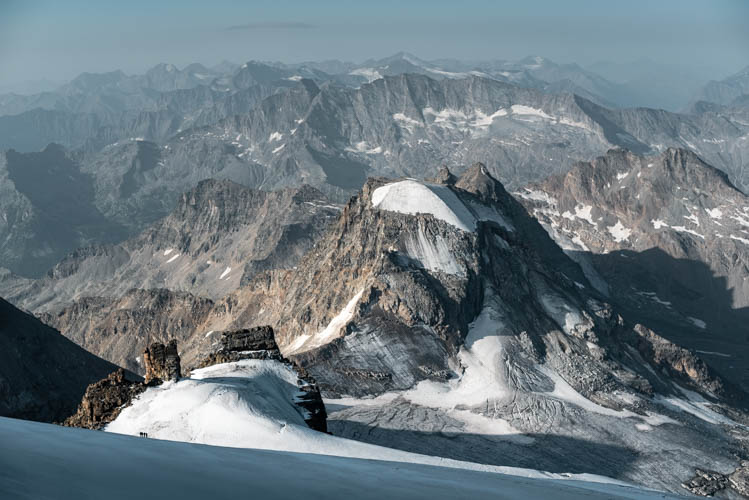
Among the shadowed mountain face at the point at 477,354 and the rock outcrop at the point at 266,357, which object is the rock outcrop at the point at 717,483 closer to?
the shadowed mountain face at the point at 477,354

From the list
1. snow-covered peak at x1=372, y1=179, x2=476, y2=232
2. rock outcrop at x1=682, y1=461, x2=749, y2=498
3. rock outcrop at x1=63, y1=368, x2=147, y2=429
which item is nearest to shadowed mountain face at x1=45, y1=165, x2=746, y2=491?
snow-covered peak at x1=372, y1=179, x2=476, y2=232

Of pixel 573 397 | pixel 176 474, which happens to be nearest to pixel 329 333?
pixel 573 397

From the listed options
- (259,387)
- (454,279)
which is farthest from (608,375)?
(259,387)

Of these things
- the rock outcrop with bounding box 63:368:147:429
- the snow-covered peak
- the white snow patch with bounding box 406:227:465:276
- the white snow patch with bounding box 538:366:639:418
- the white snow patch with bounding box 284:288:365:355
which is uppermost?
the snow-covered peak

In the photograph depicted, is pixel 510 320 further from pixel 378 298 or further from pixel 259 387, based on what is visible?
pixel 259 387

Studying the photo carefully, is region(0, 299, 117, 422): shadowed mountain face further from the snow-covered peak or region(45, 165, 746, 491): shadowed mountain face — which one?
the snow-covered peak

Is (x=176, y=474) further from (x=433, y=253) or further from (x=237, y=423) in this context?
(x=433, y=253)
